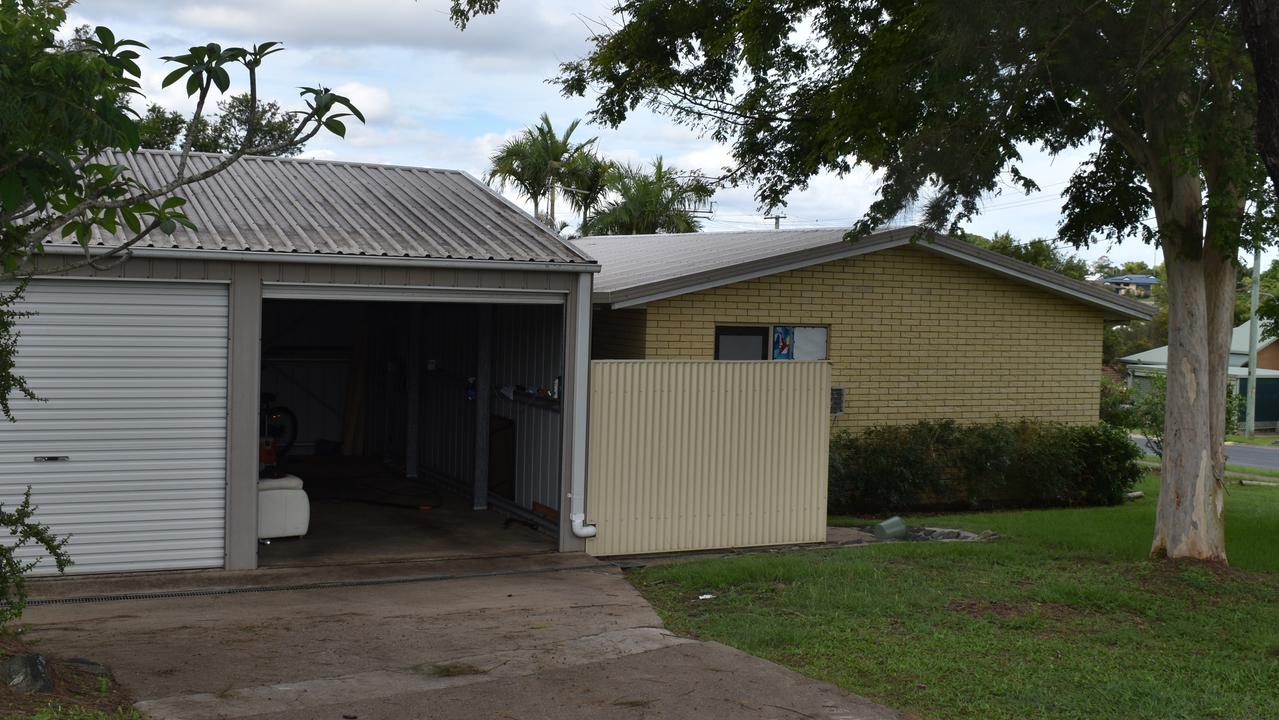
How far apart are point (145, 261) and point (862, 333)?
935 cm

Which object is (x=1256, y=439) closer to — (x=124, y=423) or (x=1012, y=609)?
(x=1012, y=609)

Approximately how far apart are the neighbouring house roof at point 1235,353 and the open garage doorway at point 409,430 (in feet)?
112

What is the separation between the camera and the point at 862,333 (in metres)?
16.7

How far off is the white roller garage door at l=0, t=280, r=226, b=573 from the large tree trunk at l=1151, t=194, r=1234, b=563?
884 centimetres

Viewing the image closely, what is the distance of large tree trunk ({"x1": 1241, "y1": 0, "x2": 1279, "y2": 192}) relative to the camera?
A: 602cm

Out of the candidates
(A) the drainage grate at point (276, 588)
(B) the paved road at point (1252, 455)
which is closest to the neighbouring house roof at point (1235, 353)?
(B) the paved road at point (1252, 455)

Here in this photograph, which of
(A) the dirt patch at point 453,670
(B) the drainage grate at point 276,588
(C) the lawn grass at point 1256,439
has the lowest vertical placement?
(C) the lawn grass at point 1256,439

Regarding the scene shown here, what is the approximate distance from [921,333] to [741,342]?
2960mm

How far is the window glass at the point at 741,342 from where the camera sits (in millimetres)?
15547

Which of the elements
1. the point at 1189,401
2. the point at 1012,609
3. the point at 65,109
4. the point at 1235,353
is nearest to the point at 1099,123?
the point at 1189,401

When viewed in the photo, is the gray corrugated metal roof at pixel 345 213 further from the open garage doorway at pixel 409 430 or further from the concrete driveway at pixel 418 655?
the concrete driveway at pixel 418 655

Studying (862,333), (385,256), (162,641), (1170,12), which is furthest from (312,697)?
(862,333)

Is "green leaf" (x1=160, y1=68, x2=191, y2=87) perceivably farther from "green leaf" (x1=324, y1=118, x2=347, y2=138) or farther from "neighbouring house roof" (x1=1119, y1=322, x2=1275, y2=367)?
"neighbouring house roof" (x1=1119, y1=322, x2=1275, y2=367)

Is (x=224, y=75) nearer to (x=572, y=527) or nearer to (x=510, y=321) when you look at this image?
(x=572, y=527)
